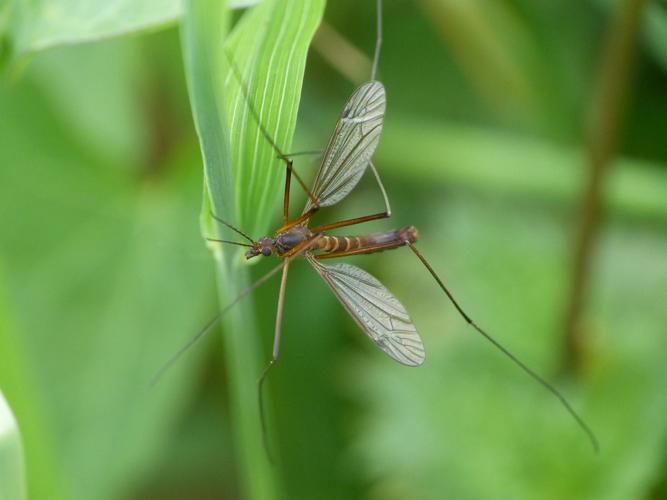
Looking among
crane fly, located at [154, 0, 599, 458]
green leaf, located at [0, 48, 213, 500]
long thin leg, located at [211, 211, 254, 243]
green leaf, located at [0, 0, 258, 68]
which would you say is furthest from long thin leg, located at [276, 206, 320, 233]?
green leaf, located at [0, 48, 213, 500]

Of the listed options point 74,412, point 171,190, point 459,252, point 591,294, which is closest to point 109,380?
point 74,412

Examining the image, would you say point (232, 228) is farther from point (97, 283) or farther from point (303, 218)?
point (97, 283)

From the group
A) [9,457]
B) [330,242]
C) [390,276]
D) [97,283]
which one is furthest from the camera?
[390,276]

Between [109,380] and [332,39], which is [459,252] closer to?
[332,39]

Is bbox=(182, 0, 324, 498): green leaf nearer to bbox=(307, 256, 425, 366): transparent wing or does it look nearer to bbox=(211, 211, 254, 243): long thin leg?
bbox=(211, 211, 254, 243): long thin leg

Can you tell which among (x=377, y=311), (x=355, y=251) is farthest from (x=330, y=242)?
(x=377, y=311)
